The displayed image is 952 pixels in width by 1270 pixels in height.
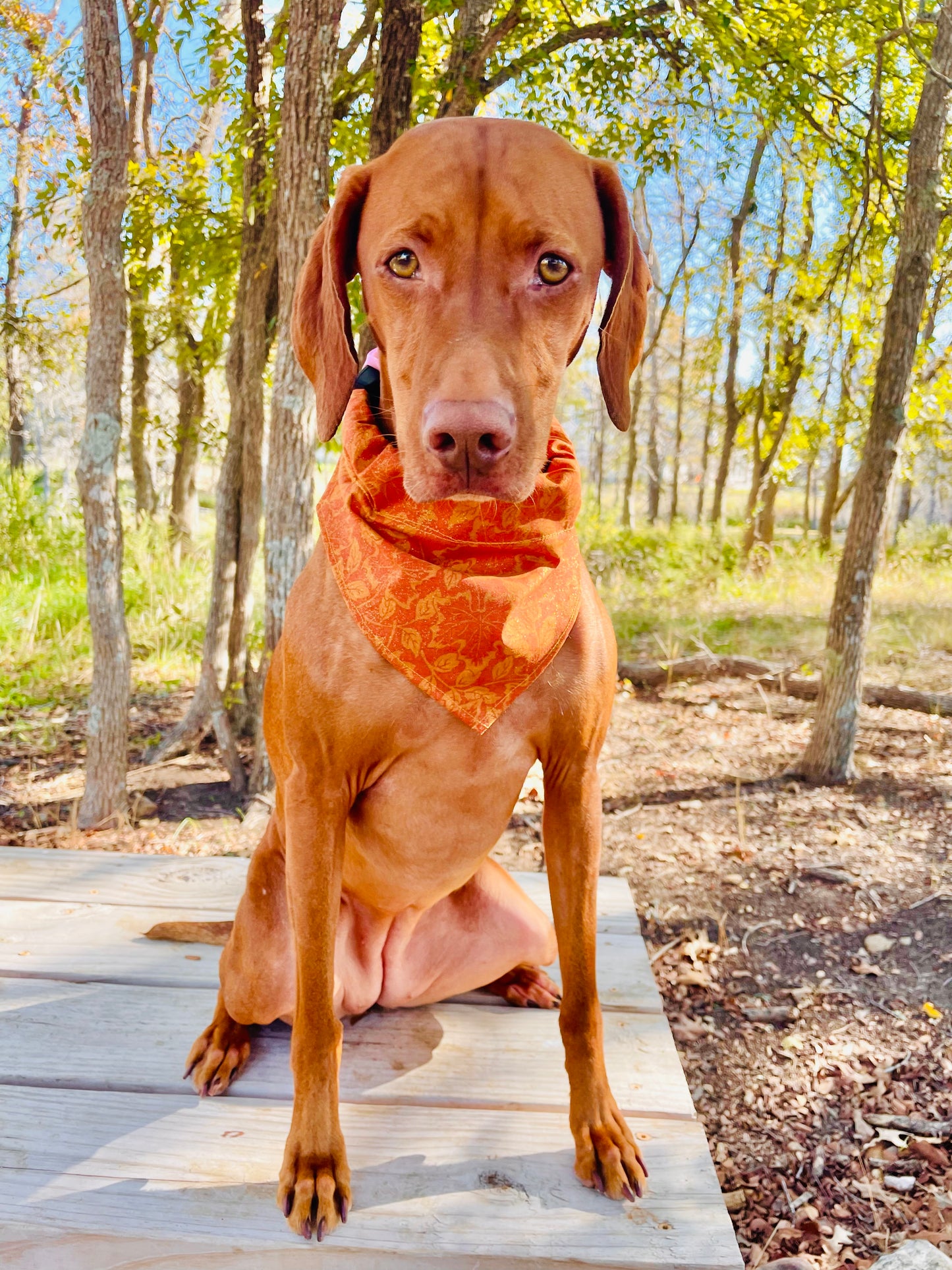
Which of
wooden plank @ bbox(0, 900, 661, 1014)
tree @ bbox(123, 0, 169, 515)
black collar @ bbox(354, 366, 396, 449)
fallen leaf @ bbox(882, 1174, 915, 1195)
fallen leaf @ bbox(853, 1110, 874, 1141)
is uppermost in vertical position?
tree @ bbox(123, 0, 169, 515)

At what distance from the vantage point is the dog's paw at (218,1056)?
5.80 ft

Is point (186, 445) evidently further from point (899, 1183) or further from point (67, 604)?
point (899, 1183)

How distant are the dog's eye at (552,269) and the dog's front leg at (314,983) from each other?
0.86 m

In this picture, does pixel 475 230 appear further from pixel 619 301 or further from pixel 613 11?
pixel 613 11

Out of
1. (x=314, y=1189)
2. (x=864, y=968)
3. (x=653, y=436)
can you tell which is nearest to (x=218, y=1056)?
(x=314, y=1189)

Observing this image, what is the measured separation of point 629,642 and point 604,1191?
510 cm

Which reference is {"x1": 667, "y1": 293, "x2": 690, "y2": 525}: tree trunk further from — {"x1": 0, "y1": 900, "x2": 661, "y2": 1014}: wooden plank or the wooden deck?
the wooden deck

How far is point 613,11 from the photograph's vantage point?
379 centimetres

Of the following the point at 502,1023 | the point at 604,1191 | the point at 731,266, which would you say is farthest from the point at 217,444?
the point at 731,266

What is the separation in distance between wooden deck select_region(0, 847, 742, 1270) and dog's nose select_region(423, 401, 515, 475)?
3.94ft

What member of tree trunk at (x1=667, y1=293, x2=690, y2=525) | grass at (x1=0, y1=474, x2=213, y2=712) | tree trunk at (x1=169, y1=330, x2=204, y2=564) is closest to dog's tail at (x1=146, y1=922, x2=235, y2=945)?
grass at (x1=0, y1=474, x2=213, y2=712)

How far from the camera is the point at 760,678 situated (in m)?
5.50

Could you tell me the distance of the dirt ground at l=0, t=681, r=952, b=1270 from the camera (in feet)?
6.79

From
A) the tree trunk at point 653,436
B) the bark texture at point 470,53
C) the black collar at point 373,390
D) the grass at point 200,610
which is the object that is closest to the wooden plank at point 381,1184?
the black collar at point 373,390
